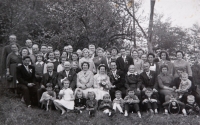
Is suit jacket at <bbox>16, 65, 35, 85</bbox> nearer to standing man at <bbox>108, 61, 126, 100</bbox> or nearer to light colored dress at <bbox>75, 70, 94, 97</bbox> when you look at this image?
light colored dress at <bbox>75, 70, 94, 97</bbox>

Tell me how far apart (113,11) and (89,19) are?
1.68 meters

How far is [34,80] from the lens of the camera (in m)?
7.66

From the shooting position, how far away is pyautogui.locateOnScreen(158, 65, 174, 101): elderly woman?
7.28 metres

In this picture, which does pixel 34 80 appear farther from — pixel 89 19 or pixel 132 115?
pixel 89 19

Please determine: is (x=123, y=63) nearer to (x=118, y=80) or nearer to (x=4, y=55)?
(x=118, y=80)

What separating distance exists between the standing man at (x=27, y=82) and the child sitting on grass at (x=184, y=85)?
4.26m

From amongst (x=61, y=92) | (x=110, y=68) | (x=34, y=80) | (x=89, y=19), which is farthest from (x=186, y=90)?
(x=89, y=19)

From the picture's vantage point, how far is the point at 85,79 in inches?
301

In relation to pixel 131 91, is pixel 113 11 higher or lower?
higher

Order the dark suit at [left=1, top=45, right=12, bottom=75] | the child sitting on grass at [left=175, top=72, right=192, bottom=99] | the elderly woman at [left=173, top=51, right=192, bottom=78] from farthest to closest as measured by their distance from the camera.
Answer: the dark suit at [left=1, top=45, right=12, bottom=75], the elderly woman at [left=173, top=51, right=192, bottom=78], the child sitting on grass at [left=175, top=72, right=192, bottom=99]

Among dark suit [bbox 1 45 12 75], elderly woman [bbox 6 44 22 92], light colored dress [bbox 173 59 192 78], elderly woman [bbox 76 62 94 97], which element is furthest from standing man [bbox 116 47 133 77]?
dark suit [bbox 1 45 12 75]

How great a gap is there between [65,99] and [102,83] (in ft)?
4.11

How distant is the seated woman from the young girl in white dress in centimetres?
84

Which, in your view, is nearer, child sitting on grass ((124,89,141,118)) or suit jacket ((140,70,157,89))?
child sitting on grass ((124,89,141,118))
